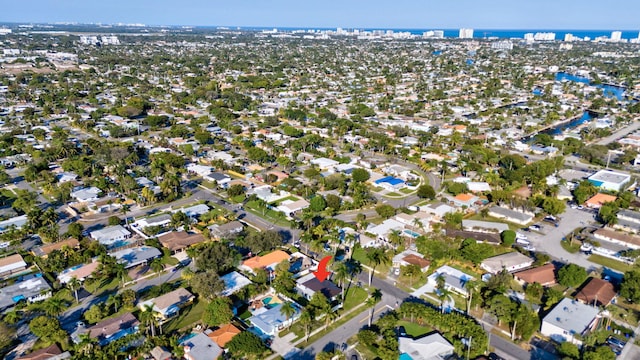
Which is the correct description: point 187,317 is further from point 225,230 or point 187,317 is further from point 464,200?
point 464,200

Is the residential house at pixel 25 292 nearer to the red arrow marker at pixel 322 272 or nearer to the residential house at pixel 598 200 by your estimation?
the red arrow marker at pixel 322 272

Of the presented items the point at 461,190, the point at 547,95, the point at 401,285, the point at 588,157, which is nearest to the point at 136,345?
the point at 401,285

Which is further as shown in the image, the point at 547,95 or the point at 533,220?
the point at 547,95

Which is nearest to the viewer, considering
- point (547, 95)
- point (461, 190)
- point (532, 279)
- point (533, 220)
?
point (532, 279)

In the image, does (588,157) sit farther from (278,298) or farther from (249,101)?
(249,101)

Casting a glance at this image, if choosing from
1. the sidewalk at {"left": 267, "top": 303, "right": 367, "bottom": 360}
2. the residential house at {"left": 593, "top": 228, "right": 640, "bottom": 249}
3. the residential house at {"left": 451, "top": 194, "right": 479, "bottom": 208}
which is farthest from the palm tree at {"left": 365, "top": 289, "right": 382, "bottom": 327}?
the residential house at {"left": 593, "top": 228, "right": 640, "bottom": 249}

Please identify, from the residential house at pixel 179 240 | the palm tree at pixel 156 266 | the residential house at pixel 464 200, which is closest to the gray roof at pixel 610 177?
the residential house at pixel 464 200
